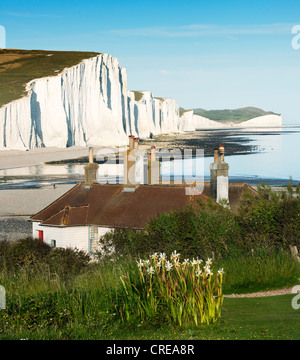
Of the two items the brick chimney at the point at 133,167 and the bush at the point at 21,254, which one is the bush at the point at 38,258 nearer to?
the bush at the point at 21,254

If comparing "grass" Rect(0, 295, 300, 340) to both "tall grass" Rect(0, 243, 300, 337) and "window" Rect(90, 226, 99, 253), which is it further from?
"window" Rect(90, 226, 99, 253)

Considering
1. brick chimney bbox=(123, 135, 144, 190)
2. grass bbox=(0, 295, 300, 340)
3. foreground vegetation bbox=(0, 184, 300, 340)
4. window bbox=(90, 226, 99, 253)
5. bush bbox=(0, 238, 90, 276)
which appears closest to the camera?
grass bbox=(0, 295, 300, 340)

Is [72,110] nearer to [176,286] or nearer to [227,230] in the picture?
[227,230]

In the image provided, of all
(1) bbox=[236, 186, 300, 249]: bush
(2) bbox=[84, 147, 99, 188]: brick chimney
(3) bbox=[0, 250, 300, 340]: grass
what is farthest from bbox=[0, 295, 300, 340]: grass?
(2) bbox=[84, 147, 99, 188]: brick chimney

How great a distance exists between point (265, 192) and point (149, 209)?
175 inches

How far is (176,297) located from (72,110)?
304ft

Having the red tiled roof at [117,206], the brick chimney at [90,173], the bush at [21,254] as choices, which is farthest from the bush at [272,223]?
the brick chimney at [90,173]

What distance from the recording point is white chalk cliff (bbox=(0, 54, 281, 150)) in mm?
87688

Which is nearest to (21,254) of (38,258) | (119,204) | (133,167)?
(38,258)

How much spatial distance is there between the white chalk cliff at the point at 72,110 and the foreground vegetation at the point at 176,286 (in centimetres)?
7450

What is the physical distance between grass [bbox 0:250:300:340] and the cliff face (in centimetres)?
7858

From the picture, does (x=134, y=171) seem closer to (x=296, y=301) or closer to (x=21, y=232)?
(x=21, y=232)

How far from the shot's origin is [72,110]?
99312 mm

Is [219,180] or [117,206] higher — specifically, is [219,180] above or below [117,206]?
above
